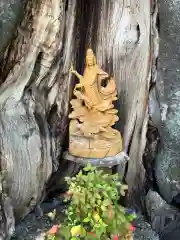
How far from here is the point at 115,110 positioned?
1.79 metres

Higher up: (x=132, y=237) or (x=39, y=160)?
(x=39, y=160)

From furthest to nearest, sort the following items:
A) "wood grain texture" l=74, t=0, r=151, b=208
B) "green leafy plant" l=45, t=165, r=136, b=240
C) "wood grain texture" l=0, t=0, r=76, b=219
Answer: "wood grain texture" l=74, t=0, r=151, b=208 < "wood grain texture" l=0, t=0, r=76, b=219 < "green leafy plant" l=45, t=165, r=136, b=240

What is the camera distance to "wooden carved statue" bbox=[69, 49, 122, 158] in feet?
5.74

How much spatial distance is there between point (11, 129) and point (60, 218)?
1.45ft

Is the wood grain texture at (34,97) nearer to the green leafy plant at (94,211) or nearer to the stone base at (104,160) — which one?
the stone base at (104,160)

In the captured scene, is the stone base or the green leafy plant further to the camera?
the stone base

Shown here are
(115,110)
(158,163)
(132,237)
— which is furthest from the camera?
(158,163)

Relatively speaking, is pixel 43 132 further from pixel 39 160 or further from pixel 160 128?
pixel 160 128

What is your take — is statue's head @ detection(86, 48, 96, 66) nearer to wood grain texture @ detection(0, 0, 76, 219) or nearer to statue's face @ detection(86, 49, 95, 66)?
statue's face @ detection(86, 49, 95, 66)

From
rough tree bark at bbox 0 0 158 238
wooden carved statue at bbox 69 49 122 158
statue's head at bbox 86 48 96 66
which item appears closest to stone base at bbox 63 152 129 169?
wooden carved statue at bbox 69 49 122 158

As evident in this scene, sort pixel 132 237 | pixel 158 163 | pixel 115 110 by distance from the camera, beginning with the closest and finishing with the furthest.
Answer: pixel 132 237, pixel 115 110, pixel 158 163

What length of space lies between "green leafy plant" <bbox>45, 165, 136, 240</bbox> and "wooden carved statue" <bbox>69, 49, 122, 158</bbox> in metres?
0.23

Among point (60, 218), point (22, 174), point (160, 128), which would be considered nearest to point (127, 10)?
point (160, 128)

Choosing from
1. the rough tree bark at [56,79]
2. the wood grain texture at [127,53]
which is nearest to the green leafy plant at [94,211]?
the rough tree bark at [56,79]
